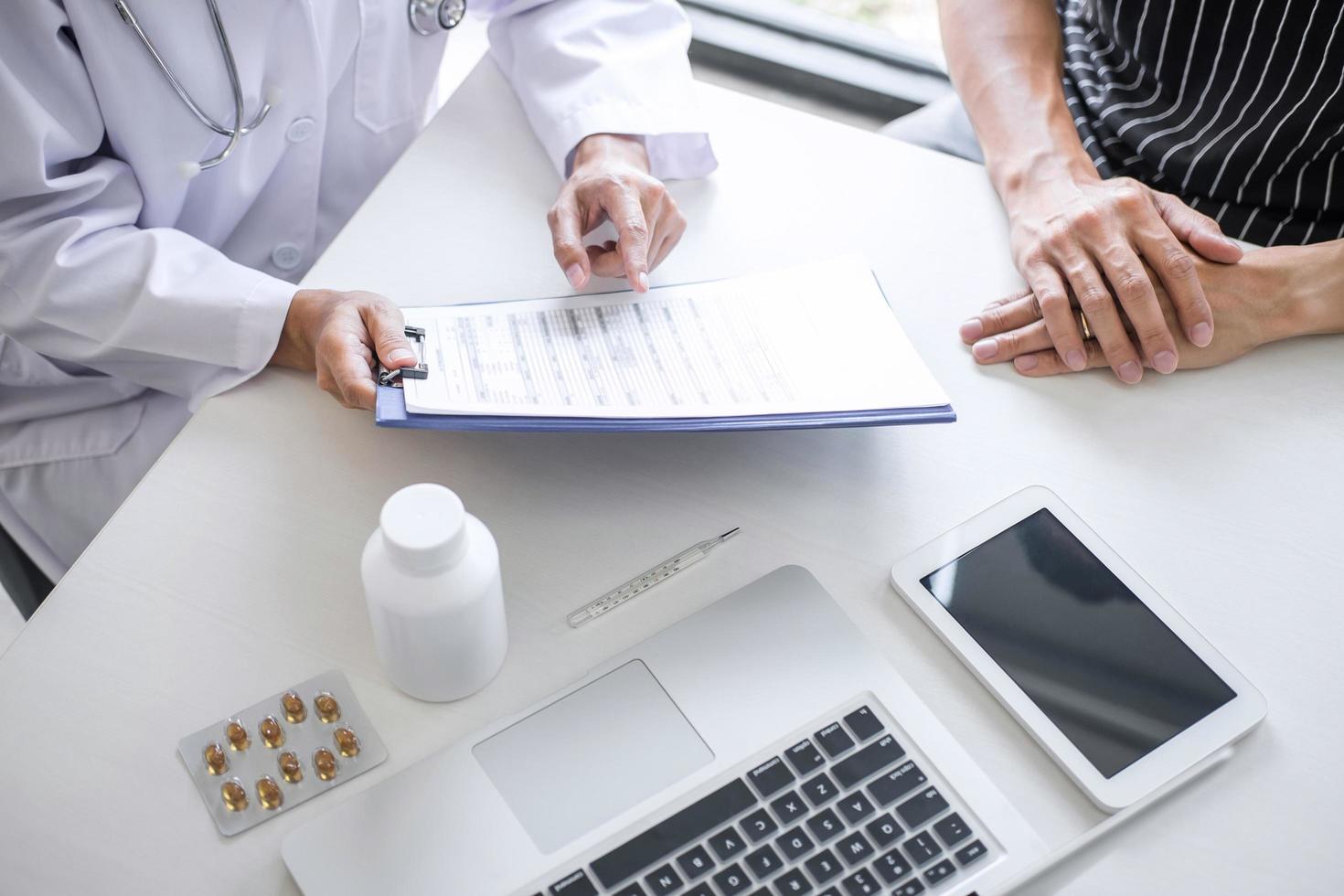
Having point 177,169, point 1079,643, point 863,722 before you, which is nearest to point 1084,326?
point 1079,643

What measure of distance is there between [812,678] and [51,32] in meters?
0.67

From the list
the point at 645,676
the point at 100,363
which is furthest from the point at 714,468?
the point at 100,363

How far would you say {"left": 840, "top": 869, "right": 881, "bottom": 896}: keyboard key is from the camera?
58 cm

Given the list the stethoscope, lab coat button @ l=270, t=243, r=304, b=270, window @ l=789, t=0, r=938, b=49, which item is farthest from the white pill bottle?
window @ l=789, t=0, r=938, b=49

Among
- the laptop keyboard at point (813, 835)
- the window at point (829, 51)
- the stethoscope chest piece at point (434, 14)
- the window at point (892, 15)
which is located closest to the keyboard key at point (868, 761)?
the laptop keyboard at point (813, 835)

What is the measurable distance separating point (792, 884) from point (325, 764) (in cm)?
27

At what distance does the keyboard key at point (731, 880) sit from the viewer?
0.58 m

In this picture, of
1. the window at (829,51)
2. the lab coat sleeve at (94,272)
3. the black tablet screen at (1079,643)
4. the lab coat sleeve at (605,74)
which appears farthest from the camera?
the window at (829,51)

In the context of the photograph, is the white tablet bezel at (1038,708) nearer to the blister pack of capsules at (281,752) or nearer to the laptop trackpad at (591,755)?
the laptop trackpad at (591,755)

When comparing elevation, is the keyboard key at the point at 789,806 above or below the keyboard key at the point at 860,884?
above

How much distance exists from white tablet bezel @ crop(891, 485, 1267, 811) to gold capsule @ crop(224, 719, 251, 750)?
41 cm

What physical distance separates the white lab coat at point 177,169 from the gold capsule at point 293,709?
0.27m

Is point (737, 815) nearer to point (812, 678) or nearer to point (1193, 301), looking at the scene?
point (812, 678)

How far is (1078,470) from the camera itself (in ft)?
2.59
